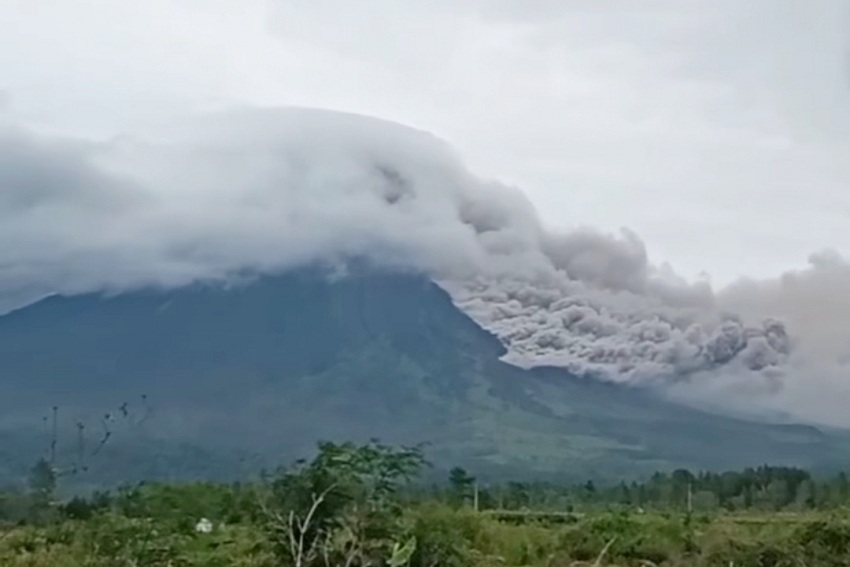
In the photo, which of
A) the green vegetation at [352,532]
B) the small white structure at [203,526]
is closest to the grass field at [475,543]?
the green vegetation at [352,532]

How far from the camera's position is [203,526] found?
22.0 metres

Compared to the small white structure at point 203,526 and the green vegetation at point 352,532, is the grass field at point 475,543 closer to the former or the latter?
the green vegetation at point 352,532

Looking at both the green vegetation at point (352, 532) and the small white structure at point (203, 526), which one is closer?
the green vegetation at point (352, 532)

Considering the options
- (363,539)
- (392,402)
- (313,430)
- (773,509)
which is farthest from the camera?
(392,402)

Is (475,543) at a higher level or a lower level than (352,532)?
lower

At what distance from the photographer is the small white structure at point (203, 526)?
2124cm

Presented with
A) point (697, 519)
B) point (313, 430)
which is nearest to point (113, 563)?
point (697, 519)

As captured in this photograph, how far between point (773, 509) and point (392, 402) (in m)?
102

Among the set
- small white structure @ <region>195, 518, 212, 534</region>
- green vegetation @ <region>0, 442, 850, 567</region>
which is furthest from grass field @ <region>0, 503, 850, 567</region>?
small white structure @ <region>195, 518, 212, 534</region>

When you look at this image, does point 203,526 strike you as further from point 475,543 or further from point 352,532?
point 352,532

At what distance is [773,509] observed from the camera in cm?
3978

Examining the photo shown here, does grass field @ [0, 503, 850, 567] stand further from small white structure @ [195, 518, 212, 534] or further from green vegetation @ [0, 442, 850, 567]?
small white structure @ [195, 518, 212, 534]

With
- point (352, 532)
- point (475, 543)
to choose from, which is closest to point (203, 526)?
point (475, 543)

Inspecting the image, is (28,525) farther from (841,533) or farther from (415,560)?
(841,533)
